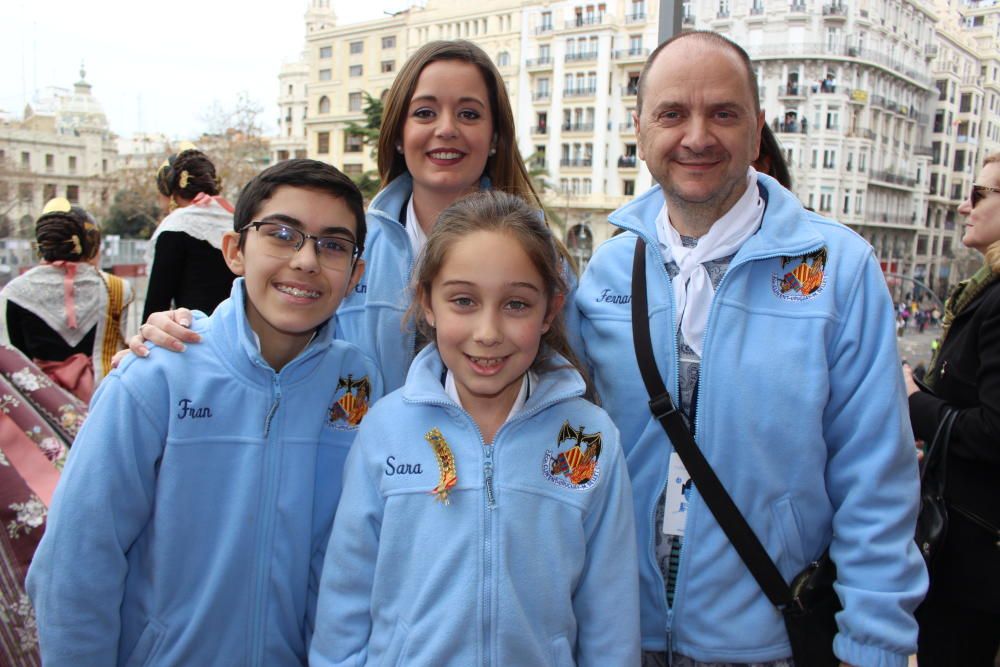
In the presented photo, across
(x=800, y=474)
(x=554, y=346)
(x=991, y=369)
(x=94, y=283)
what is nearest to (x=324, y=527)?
(x=554, y=346)

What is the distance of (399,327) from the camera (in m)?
2.17

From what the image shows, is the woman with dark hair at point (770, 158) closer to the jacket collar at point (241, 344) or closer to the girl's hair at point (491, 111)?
the girl's hair at point (491, 111)

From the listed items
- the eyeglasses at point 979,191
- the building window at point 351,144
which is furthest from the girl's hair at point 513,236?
the building window at point 351,144

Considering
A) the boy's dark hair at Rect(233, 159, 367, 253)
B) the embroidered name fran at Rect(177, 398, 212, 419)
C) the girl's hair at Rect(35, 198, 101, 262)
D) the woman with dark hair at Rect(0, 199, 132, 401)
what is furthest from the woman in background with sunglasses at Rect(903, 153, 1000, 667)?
the girl's hair at Rect(35, 198, 101, 262)

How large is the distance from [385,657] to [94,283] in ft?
10.4

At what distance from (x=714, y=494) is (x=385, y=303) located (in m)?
1.07

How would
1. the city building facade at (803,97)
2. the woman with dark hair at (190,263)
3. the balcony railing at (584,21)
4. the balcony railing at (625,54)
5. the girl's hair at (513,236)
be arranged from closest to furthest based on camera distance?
the girl's hair at (513,236), the woman with dark hair at (190,263), the city building facade at (803,97), the balcony railing at (625,54), the balcony railing at (584,21)

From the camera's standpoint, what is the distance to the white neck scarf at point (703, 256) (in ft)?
6.00

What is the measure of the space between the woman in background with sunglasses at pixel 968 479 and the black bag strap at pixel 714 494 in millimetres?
1077

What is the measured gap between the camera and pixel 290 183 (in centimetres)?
179

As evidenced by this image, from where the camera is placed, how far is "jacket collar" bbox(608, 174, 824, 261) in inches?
69.9

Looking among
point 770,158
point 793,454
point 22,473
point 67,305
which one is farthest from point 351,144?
point 793,454

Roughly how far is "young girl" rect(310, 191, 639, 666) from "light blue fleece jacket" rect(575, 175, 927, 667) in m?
0.22

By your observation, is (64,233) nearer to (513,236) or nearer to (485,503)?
(513,236)
